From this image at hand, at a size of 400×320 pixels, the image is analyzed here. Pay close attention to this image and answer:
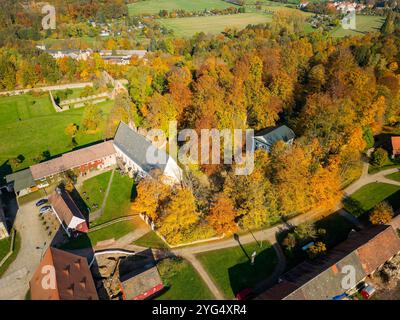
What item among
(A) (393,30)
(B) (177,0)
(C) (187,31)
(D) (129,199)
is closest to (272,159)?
(D) (129,199)

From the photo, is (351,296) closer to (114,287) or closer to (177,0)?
(114,287)

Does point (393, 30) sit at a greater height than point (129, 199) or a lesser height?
greater

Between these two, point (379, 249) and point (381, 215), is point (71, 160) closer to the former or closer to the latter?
point (379, 249)

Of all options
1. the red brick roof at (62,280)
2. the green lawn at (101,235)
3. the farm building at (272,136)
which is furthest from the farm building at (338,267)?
the farm building at (272,136)

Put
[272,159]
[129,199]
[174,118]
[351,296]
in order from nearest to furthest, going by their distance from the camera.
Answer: [351,296] < [272,159] < [129,199] < [174,118]

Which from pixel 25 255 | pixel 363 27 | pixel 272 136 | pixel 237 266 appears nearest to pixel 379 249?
pixel 237 266

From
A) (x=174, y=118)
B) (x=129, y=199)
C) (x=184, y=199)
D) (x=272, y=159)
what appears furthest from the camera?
(x=174, y=118)
